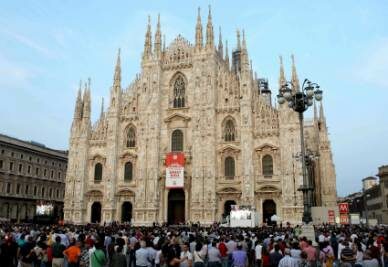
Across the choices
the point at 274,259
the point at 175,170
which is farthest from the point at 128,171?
the point at 274,259

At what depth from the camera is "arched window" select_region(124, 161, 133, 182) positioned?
4625 centimetres

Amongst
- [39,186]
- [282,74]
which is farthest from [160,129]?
[39,186]

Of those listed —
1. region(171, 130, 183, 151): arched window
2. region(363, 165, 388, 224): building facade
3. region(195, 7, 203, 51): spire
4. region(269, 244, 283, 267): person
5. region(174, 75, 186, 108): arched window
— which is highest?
region(195, 7, 203, 51): spire

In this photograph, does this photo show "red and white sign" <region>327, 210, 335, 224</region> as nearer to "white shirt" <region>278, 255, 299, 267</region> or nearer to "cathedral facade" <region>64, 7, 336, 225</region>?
"cathedral facade" <region>64, 7, 336, 225</region>

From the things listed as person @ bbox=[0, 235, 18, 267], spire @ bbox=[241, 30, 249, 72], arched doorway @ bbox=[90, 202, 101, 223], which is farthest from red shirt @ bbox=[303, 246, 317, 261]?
arched doorway @ bbox=[90, 202, 101, 223]

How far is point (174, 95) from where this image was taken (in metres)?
47.0

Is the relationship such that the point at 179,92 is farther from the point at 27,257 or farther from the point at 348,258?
the point at 348,258

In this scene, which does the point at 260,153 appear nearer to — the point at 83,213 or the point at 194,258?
the point at 83,213

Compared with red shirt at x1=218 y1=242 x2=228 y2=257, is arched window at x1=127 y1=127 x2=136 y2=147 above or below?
above

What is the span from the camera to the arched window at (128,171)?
4625 cm

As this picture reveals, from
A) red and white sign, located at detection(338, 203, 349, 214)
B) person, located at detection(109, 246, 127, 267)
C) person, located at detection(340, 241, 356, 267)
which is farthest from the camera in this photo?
red and white sign, located at detection(338, 203, 349, 214)

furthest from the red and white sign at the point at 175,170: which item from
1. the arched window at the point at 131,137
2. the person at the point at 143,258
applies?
the person at the point at 143,258

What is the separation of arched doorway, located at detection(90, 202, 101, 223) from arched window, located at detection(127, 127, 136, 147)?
318 inches

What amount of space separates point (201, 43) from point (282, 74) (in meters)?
10.1
